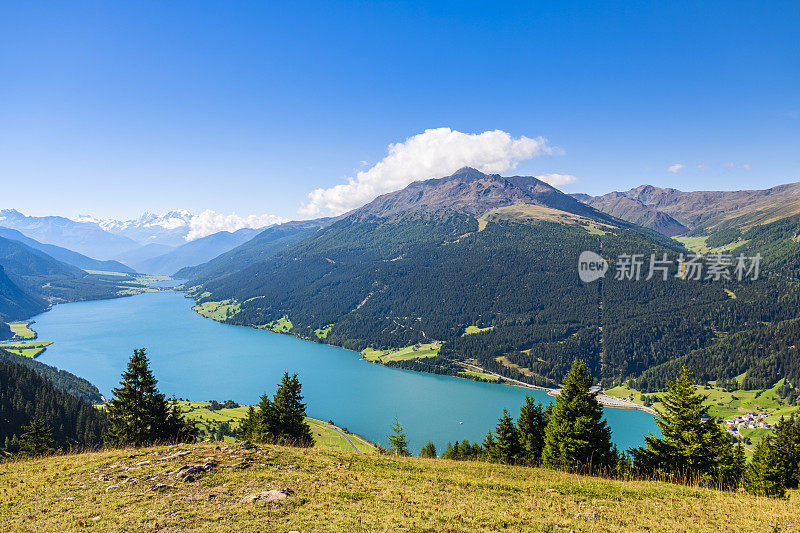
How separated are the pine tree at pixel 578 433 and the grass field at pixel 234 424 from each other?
64.6 meters

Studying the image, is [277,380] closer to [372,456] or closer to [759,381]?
[372,456]

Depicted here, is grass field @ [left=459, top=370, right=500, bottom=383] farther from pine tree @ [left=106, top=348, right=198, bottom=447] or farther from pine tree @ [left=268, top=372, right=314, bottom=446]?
→ pine tree @ [left=106, top=348, right=198, bottom=447]

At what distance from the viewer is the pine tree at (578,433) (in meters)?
22.1

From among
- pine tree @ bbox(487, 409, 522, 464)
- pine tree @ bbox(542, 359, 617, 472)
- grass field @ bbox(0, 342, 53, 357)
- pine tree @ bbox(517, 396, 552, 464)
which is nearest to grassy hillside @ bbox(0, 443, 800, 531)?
pine tree @ bbox(542, 359, 617, 472)

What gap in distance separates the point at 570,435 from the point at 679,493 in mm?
7869

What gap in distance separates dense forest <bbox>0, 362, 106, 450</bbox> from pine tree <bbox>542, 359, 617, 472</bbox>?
73.3 m

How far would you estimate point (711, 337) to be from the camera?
17225cm

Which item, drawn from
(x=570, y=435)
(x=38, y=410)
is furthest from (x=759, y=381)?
(x=38, y=410)

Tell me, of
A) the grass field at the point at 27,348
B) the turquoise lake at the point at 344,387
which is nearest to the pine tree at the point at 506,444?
the turquoise lake at the point at 344,387

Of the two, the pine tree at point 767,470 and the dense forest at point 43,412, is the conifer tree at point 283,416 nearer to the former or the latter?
the pine tree at point 767,470

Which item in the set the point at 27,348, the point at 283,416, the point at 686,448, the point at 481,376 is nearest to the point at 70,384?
the point at 27,348

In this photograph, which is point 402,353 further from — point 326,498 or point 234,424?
point 326,498

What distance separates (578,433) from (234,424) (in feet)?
325

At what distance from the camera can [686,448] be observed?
64.7ft
